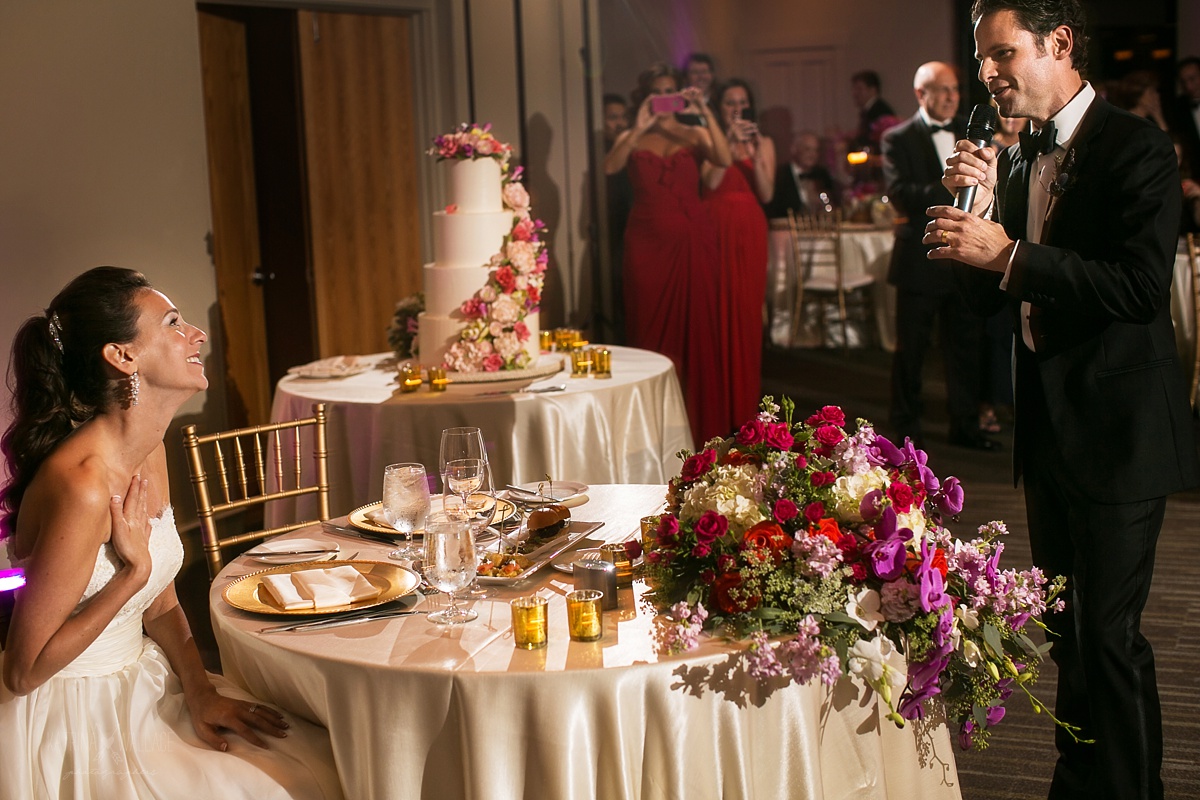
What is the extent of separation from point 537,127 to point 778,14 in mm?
4748

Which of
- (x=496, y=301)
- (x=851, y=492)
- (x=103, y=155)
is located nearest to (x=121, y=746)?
(x=851, y=492)

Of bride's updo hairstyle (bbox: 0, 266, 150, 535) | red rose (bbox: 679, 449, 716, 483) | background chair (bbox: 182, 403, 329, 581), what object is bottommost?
background chair (bbox: 182, 403, 329, 581)

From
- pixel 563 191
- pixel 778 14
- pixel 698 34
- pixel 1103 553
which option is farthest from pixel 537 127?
pixel 1103 553

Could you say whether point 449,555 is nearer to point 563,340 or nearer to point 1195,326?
point 563,340

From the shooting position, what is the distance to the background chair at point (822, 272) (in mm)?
9609

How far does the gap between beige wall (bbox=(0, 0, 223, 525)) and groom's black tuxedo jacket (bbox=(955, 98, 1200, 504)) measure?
379 centimetres

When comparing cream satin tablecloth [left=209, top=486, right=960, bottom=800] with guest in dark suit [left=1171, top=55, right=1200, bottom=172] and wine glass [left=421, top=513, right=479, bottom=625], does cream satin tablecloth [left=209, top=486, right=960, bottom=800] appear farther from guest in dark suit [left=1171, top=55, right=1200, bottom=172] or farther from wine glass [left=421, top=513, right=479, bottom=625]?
guest in dark suit [left=1171, top=55, right=1200, bottom=172]

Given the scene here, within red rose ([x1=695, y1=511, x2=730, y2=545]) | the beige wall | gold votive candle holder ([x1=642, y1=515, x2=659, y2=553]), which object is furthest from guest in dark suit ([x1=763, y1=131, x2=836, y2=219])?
red rose ([x1=695, y1=511, x2=730, y2=545])

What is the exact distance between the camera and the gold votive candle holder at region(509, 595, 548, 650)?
70.3 inches

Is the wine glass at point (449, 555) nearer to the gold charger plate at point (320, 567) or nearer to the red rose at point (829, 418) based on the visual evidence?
the gold charger plate at point (320, 567)

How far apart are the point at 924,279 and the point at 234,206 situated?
149 inches

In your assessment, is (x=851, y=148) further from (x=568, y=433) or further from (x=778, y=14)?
(x=568, y=433)

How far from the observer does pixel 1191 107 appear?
8266 millimetres

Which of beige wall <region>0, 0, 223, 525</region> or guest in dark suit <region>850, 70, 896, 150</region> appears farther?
guest in dark suit <region>850, 70, 896, 150</region>
